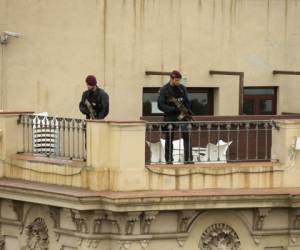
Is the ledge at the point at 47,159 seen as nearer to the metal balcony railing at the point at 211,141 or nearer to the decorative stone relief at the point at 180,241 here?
the metal balcony railing at the point at 211,141

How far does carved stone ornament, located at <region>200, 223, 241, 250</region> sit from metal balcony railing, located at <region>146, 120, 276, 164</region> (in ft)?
3.81

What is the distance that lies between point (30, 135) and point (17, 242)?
1.91m

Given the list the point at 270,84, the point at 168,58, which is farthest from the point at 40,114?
the point at 270,84

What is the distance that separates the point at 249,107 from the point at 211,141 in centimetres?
676

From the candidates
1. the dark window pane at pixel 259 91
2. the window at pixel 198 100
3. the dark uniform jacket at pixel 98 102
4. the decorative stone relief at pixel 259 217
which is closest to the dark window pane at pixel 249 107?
the dark window pane at pixel 259 91

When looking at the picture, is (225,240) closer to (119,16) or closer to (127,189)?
(127,189)

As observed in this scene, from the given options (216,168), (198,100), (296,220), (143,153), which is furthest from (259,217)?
(198,100)

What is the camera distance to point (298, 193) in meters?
32.0

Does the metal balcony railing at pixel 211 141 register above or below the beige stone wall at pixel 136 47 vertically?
below

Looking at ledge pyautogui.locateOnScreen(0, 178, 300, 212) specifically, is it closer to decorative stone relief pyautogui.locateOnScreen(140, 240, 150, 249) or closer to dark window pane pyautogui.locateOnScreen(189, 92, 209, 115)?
decorative stone relief pyautogui.locateOnScreen(140, 240, 150, 249)

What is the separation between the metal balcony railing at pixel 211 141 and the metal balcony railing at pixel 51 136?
1.30 meters

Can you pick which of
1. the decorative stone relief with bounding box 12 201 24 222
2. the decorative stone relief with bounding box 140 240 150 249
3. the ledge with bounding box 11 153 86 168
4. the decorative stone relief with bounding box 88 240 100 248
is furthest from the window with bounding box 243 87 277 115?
the decorative stone relief with bounding box 88 240 100 248

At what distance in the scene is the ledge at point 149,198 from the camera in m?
30.8

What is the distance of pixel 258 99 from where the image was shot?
39.9m
